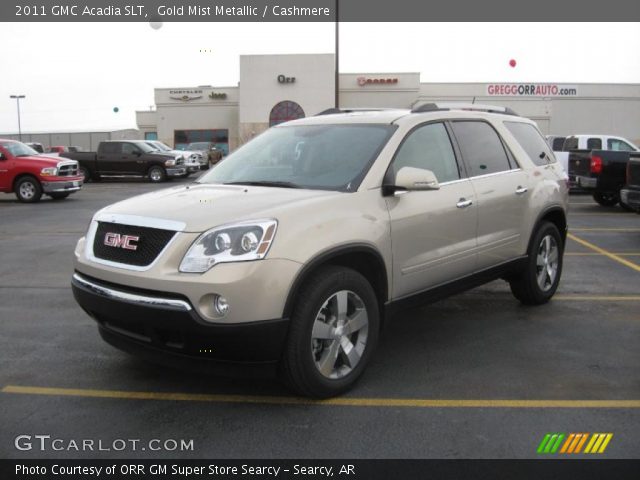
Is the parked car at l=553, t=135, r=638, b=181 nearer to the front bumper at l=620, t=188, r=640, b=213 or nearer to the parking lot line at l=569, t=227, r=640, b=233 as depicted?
the parking lot line at l=569, t=227, r=640, b=233

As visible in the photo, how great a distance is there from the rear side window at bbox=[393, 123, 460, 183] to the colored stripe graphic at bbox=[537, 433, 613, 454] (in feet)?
6.60

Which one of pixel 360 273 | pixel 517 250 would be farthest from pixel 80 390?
pixel 517 250

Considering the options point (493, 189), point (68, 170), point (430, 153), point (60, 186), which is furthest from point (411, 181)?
point (68, 170)

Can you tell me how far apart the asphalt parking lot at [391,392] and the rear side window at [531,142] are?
1491 mm

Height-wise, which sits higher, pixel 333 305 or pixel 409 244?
pixel 409 244

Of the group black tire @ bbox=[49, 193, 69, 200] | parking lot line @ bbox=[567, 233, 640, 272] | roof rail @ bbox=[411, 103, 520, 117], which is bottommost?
black tire @ bbox=[49, 193, 69, 200]

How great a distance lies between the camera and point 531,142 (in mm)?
6148

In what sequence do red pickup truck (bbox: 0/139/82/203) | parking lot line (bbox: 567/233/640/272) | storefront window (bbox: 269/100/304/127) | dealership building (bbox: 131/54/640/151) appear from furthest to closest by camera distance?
storefront window (bbox: 269/100/304/127), dealership building (bbox: 131/54/640/151), red pickup truck (bbox: 0/139/82/203), parking lot line (bbox: 567/233/640/272)

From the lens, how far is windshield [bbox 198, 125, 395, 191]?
4.27 metres

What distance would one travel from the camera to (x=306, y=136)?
4859 millimetres

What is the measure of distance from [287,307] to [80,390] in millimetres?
1611

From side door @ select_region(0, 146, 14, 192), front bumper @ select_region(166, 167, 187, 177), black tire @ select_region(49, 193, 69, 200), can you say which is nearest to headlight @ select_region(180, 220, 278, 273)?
black tire @ select_region(49, 193, 69, 200)

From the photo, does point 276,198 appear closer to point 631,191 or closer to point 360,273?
point 360,273
